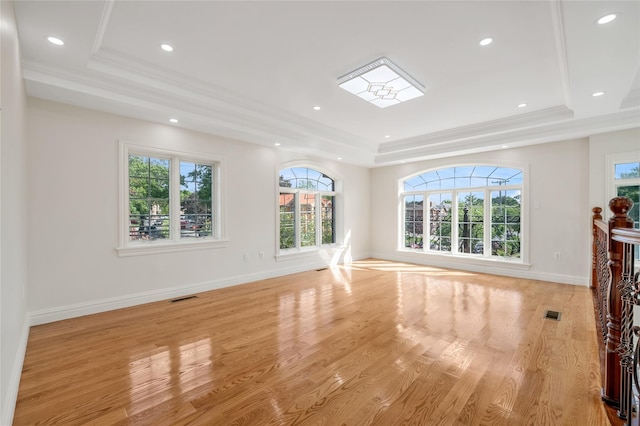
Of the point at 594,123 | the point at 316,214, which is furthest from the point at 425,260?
the point at 594,123

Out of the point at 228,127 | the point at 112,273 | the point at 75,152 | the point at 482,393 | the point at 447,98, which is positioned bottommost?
the point at 482,393

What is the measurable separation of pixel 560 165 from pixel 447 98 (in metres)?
2.79

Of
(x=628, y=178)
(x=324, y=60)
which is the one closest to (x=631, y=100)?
(x=628, y=178)

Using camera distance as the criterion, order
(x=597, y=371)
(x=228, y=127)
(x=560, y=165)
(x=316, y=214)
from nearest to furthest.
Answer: (x=597, y=371), (x=228, y=127), (x=560, y=165), (x=316, y=214)

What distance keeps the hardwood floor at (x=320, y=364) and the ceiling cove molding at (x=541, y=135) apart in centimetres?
260

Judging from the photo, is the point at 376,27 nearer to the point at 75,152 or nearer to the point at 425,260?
the point at 75,152

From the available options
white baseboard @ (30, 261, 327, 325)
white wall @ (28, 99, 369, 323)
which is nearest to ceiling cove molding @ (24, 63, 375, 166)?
white wall @ (28, 99, 369, 323)

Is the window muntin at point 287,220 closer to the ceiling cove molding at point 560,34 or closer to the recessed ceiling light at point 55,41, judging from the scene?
the recessed ceiling light at point 55,41

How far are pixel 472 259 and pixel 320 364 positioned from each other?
4859 millimetres

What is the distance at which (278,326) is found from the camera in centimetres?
316

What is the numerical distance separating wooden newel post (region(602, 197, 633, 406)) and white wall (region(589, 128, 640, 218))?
142 inches

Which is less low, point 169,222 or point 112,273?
point 169,222

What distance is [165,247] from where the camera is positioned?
4176 millimetres

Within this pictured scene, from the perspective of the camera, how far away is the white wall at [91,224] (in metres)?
3.24
